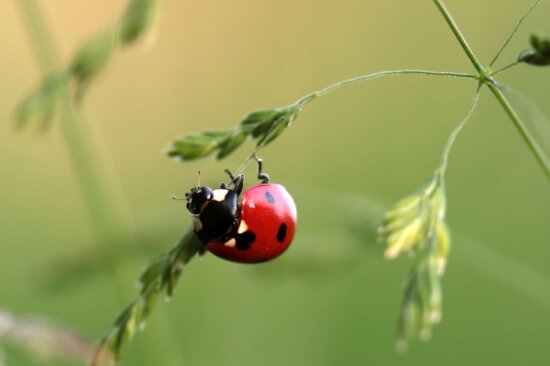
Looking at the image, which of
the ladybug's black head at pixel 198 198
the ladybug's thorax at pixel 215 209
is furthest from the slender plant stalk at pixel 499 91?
the ladybug's black head at pixel 198 198

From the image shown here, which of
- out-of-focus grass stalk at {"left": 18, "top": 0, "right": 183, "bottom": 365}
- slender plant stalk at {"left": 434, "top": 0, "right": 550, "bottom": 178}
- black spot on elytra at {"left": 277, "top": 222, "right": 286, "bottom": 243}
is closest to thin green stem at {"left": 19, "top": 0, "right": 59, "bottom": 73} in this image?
out-of-focus grass stalk at {"left": 18, "top": 0, "right": 183, "bottom": 365}

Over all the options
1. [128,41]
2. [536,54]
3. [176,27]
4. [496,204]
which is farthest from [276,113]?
[176,27]

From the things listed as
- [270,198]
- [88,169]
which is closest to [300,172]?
[88,169]

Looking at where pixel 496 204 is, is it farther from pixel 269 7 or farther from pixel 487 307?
pixel 269 7

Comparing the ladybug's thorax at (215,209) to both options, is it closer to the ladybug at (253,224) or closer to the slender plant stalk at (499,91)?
the ladybug at (253,224)

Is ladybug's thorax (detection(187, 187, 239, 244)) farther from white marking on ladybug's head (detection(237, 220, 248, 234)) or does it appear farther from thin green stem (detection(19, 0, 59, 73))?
thin green stem (detection(19, 0, 59, 73))

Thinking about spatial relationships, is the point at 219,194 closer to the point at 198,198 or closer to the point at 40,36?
the point at 198,198
